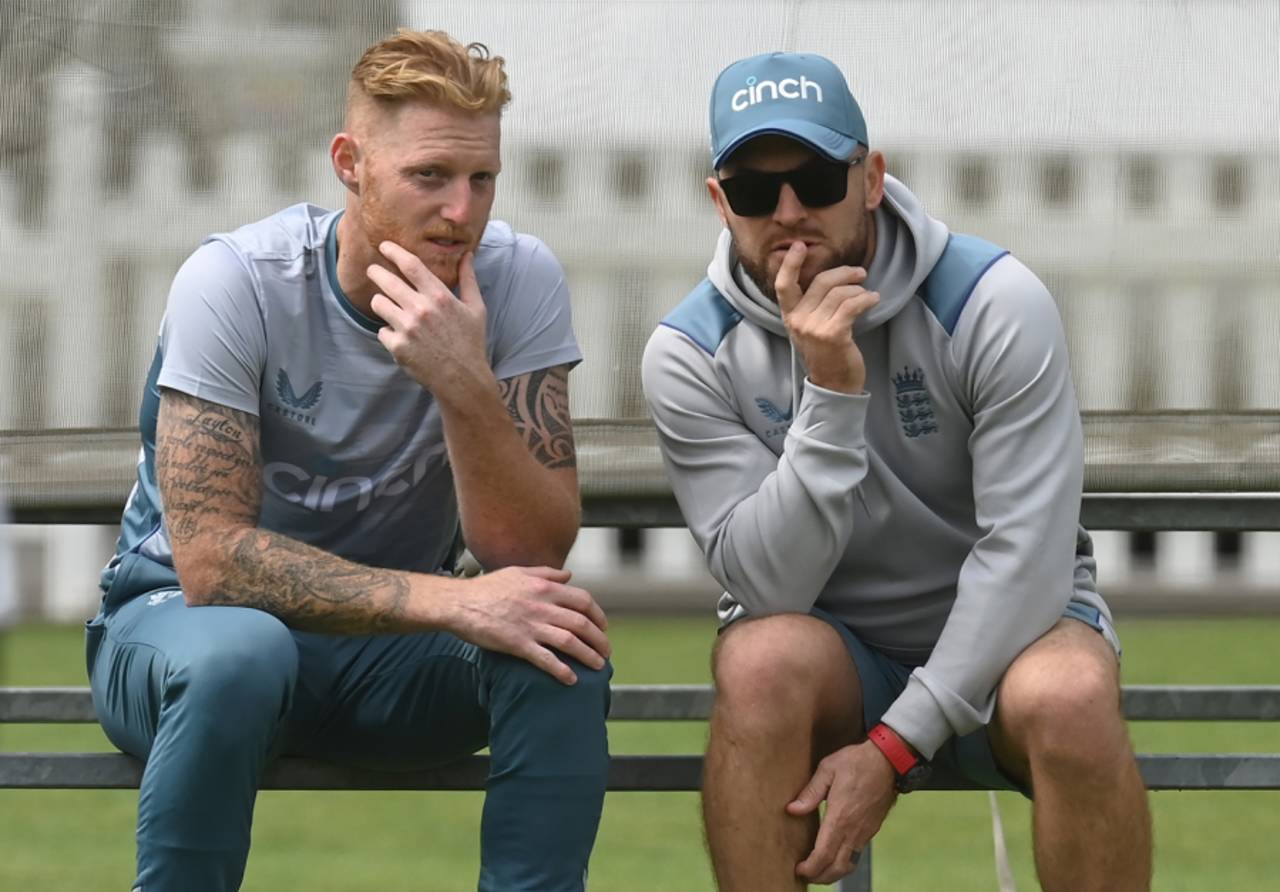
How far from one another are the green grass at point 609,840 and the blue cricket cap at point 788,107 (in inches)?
100

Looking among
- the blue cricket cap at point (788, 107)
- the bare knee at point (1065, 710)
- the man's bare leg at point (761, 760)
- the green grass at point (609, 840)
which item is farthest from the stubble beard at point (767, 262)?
the green grass at point (609, 840)

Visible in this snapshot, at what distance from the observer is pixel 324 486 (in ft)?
11.1

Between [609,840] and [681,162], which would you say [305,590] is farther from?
[609,840]

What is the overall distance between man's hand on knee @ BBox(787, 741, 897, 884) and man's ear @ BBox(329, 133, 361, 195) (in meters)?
1.16

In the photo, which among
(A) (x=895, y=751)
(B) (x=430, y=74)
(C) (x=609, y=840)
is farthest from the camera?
(C) (x=609, y=840)

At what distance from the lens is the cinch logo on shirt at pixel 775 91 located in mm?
3205

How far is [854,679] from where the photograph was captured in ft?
10.8

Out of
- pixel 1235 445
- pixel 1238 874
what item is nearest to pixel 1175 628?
pixel 1238 874

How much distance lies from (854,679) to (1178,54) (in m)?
1.35

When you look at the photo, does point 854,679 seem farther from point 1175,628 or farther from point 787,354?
point 1175,628

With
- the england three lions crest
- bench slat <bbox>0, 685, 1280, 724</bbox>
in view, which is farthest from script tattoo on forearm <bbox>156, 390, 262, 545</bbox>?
the england three lions crest

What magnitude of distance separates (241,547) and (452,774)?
51cm

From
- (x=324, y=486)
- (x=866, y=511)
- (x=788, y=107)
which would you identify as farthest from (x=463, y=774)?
(x=788, y=107)

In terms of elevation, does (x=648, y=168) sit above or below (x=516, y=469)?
above
